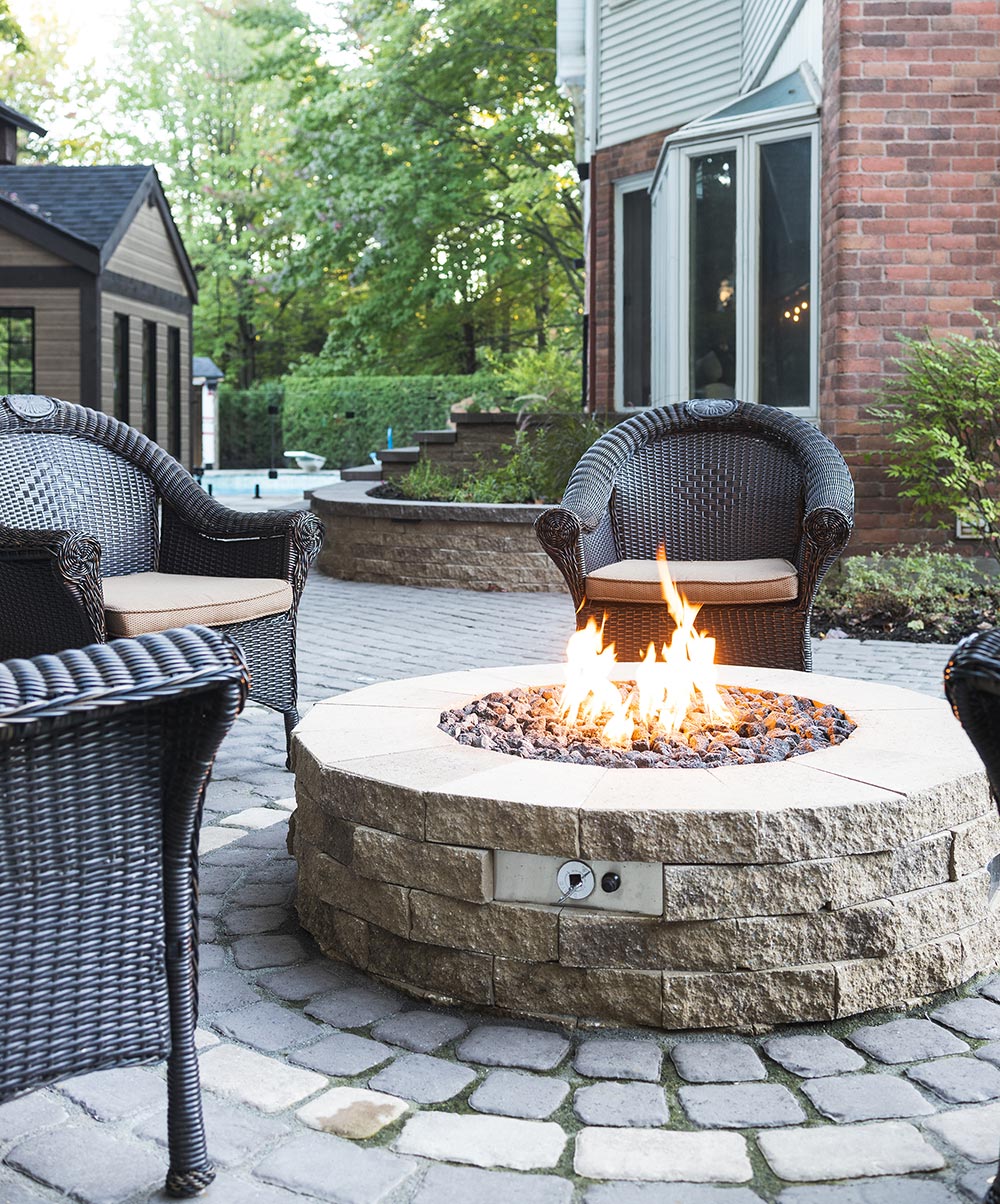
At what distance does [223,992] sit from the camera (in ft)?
7.84

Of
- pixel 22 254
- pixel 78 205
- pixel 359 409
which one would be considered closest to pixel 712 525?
pixel 22 254

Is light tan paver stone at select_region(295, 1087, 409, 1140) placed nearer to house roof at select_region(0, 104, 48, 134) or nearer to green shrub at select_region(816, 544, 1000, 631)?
green shrub at select_region(816, 544, 1000, 631)

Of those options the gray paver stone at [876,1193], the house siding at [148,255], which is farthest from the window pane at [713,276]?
the house siding at [148,255]

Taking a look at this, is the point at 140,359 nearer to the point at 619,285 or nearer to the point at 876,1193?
the point at 619,285

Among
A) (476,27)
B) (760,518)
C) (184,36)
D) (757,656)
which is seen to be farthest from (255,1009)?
(184,36)

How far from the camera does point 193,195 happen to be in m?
29.8

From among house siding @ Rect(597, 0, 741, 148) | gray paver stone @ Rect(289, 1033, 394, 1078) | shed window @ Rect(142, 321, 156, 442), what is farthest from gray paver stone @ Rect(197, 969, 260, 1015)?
shed window @ Rect(142, 321, 156, 442)

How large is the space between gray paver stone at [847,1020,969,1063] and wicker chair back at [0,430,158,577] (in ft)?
8.99

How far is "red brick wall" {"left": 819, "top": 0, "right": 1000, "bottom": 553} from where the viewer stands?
679cm

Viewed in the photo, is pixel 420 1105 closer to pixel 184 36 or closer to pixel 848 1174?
pixel 848 1174

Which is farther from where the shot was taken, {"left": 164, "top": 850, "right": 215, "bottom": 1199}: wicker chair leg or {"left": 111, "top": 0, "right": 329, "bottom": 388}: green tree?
{"left": 111, "top": 0, "right": 329, "bottom": 388}: green tree

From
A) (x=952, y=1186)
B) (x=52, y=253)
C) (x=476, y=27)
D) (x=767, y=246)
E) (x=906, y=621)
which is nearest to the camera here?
(x=952, y=1186)

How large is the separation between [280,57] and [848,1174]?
18.4m

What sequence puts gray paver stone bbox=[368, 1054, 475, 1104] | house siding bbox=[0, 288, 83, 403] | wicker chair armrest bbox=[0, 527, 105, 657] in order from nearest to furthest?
gray paver stone bbox=[368, 1054, 475, 1104] < wicker chair armrest bbox=[0, 527, 105, 657] < house siding bbox=[0, 288, 83, 403]
